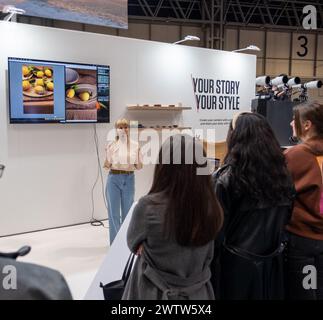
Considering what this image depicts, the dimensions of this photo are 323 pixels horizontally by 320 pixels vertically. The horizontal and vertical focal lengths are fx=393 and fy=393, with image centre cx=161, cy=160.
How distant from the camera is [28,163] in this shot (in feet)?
16.5

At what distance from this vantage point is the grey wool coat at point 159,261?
57.7 inches

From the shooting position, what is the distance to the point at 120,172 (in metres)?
4.39

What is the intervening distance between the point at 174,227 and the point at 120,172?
2.99 meters

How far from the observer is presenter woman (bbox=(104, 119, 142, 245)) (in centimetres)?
438

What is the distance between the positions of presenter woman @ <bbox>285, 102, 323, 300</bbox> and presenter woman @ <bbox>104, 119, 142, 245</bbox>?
259 cm

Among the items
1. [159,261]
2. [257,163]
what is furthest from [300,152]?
[159,261]

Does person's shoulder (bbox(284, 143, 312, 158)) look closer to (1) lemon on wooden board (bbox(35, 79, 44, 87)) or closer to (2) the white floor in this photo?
(2) the white floor

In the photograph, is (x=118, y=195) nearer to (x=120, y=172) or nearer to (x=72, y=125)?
(x=120, y=172)

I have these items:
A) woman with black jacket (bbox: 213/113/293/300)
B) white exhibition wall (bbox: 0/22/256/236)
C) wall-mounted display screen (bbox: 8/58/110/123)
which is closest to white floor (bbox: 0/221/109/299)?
white exhibition wall (bbox: 0/22/256/236)

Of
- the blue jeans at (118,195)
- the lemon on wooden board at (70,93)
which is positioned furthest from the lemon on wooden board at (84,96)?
the blue jeans at (118,195)

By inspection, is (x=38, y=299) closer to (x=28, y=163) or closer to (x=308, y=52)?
(x=28, y=163)

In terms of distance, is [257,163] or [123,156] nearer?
[257,163]
